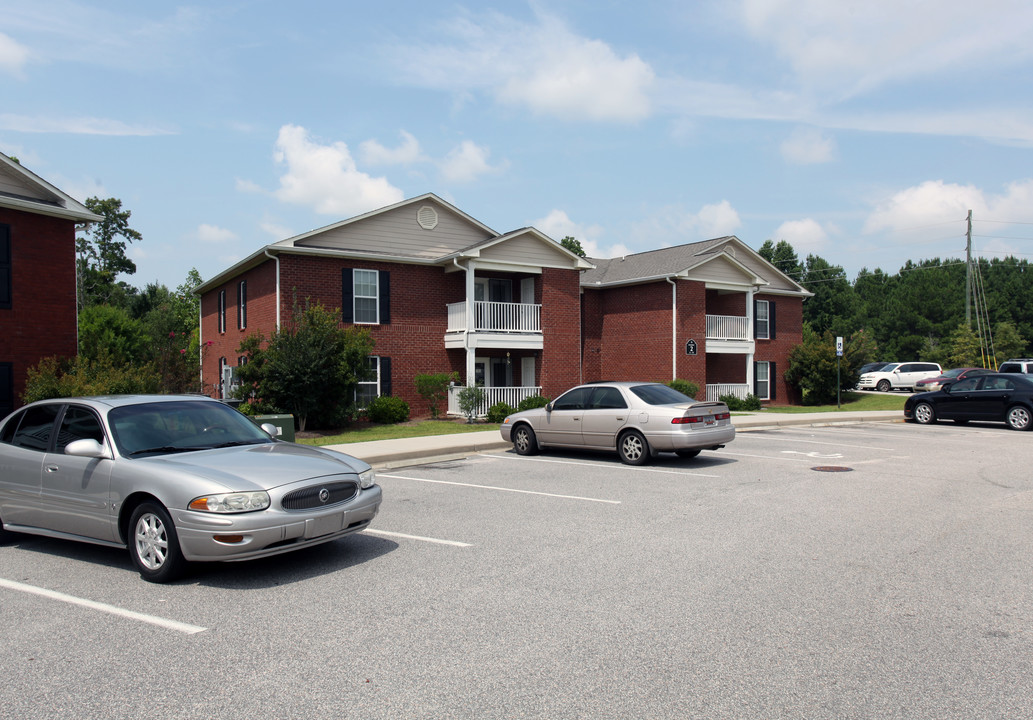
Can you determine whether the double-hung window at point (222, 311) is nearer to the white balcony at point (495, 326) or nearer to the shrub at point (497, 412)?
the white balcony at point (495, 326)

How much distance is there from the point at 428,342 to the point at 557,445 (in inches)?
434

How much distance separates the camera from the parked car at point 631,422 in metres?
12.9

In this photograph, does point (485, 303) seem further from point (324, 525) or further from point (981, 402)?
point (324, 525)

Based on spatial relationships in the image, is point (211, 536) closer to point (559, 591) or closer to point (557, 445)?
point (559, 591)

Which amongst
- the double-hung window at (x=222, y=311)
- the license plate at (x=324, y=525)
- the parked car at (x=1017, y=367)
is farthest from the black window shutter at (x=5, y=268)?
the parked car at (x=1017, y=367)

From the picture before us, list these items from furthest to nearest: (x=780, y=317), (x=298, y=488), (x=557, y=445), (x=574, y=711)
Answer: (x=780, y=317) < (x=557, y=445) < (x=298, y=488) < (x=574, y=711)

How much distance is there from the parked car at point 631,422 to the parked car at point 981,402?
11.3m

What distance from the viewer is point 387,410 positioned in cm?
2228

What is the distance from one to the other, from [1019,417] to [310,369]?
18.6 meters

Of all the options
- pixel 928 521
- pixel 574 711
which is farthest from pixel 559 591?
pixel 928 521

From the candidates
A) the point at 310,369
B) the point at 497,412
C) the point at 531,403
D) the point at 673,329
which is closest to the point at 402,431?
the point at 310,369

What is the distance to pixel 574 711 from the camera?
3793 millimetres

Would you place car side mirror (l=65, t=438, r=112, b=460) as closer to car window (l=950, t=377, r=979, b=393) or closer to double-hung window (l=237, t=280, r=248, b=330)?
double-hung window (l=237, t=280, r=248, b=330)

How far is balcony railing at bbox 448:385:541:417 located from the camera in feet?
78.5
